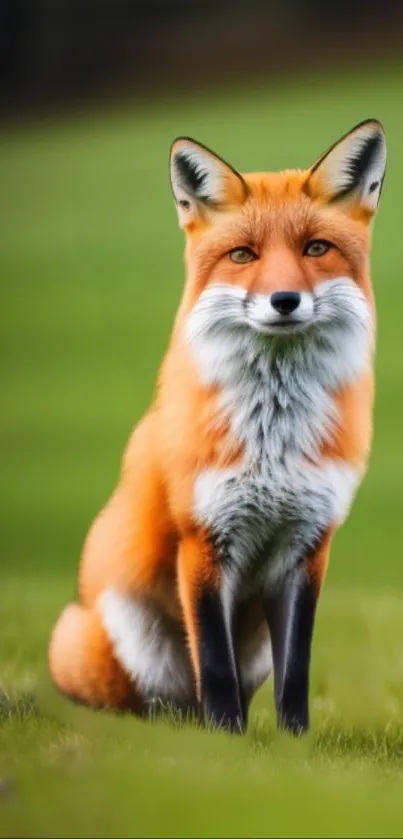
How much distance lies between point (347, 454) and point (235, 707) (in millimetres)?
970

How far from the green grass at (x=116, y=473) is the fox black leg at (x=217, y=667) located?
2.8 inches

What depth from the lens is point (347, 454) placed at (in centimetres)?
423

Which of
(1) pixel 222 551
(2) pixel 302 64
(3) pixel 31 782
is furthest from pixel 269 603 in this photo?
(2) pixel 302 64

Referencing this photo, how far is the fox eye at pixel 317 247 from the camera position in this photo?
164 inches

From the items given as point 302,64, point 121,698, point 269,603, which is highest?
point 302,64

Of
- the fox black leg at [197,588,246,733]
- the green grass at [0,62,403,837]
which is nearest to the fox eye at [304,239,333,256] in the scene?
the green grass at [0,62,403,837]

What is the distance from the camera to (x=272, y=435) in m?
4.18

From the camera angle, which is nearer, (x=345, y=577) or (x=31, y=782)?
(x=31, y=782)

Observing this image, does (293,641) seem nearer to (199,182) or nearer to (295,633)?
(295,633)

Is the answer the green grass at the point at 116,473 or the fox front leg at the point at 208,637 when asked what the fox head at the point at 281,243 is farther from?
the fox front leg at the point at 208,637

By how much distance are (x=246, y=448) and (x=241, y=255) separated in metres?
0.67

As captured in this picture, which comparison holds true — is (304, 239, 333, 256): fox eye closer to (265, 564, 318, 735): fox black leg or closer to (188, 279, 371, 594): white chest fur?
(188, 279, 371, 594): white chest fur

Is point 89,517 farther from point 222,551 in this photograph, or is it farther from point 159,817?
point 159,817

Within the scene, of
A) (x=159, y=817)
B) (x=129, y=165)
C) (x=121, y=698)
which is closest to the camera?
(x=159, y=817)
